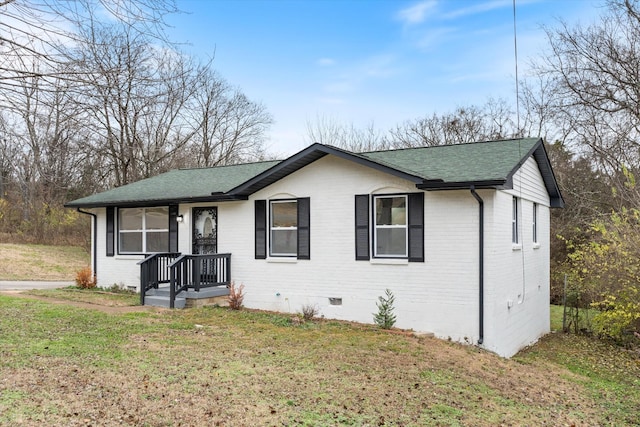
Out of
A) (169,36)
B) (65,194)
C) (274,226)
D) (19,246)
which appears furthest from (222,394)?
(65,194)

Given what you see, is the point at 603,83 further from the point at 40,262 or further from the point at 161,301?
the point at 40,262

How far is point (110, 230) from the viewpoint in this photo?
14.9 m

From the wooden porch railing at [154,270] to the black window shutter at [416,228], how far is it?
6.04 meters

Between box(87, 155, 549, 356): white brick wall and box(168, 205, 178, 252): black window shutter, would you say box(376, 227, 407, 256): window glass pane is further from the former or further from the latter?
box(168, 205, 178, 252): black window shutter

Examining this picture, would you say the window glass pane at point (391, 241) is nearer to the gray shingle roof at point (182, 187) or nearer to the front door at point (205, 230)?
the gray shingle roof at point (182, 187)

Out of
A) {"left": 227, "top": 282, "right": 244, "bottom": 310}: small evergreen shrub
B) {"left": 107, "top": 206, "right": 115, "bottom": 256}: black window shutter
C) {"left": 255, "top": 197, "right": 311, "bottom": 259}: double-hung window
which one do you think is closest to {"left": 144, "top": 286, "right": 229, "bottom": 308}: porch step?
{"left": 227, "top": 282, "right": 244, "bottom": 310}: small evergreen shrub

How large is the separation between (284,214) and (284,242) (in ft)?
2.13

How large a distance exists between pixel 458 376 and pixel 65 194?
26.1 metres

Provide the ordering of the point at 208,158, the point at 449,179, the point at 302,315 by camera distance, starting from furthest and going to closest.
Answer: the point at 208,158 → the point at 302,315 → the point at 449,179

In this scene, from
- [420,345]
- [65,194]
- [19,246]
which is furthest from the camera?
[65,194]

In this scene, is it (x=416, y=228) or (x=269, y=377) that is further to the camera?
(x=416, y=228)

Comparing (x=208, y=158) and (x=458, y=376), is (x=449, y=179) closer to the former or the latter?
(x=458, y=376)

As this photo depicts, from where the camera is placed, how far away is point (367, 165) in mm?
10516

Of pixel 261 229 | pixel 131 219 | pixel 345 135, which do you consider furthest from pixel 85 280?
pixel 345 135
